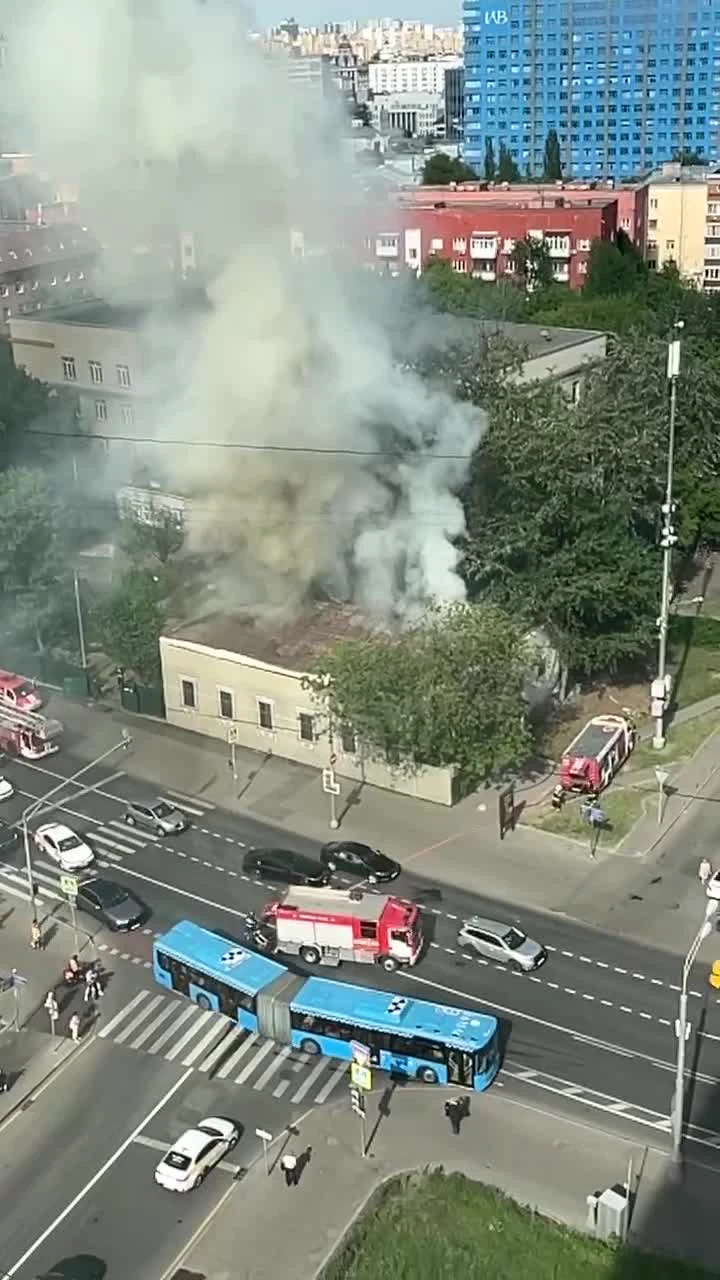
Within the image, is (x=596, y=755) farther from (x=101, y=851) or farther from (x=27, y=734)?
(x=27, y=734)

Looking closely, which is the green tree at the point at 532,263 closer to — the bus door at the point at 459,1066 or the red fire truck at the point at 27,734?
the red fire truck at the point at 27,734

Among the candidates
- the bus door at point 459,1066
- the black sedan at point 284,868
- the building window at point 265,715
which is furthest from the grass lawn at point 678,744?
the bus door at point 459,1066

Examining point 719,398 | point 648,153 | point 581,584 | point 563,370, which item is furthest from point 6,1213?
point 648,153

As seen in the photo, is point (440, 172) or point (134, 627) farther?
point (440, 172)

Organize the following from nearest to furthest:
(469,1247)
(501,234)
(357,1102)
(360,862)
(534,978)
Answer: (469,1247) → (357,1102) → (534,978) → (360,862) → (501,234)

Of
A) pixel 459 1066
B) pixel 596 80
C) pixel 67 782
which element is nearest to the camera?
pixel 459 1066

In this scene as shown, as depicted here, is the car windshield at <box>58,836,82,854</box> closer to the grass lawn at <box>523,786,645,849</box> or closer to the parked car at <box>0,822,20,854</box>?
A: the parked car at <box>0,822,20,854</box>

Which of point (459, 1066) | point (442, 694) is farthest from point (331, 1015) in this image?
point (442, 694)
